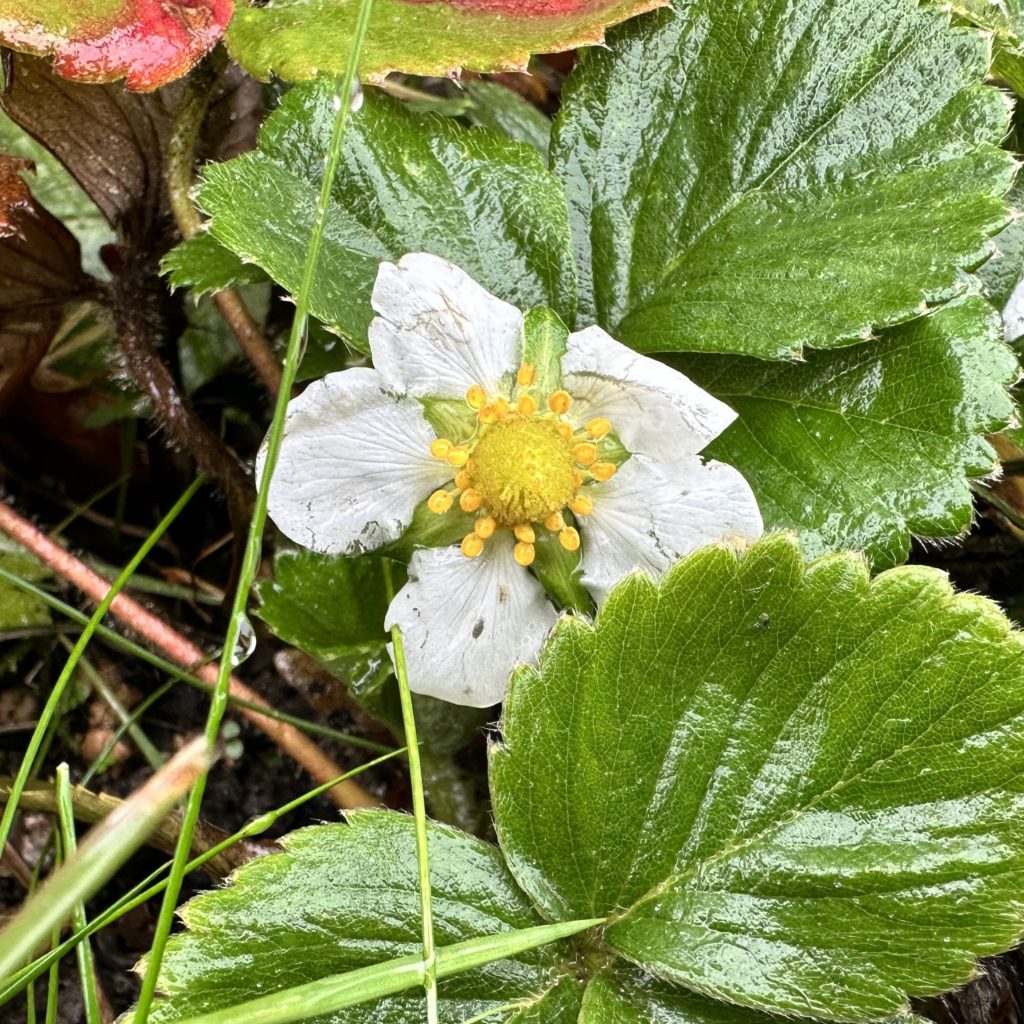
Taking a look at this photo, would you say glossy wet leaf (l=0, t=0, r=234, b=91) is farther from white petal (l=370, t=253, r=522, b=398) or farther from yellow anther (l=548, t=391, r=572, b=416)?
yellow anther (l=548, t=391, r=572, b=416)

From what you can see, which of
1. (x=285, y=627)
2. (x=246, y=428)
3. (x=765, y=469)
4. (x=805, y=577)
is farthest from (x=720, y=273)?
(x=246, y=428)

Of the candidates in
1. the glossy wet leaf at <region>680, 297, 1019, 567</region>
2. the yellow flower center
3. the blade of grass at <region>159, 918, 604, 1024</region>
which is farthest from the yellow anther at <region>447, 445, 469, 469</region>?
the blade of grass at <region>159, 918, 604, 1024</region>

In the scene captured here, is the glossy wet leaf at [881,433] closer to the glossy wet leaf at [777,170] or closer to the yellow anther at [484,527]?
the glossy wet leaf at [777,170]

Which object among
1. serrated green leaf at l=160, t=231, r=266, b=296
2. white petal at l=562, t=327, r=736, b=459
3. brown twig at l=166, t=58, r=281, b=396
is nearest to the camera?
white petal at l=562, t=327, r=736, b=459

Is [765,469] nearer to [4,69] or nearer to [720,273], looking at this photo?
[720,273]

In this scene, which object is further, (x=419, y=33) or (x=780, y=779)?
(x=419, y=33)

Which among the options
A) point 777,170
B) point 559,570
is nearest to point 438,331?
point 559,570

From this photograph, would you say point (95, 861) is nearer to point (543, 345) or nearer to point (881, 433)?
point (543, 345)
